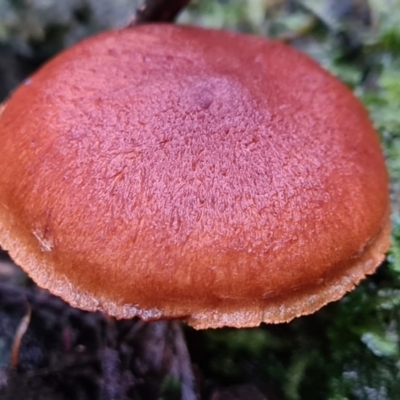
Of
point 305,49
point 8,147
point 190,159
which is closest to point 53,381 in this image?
point 8,147

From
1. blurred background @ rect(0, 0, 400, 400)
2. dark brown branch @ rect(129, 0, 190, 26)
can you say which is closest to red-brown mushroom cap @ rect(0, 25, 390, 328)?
blurred background @ rect(0, 0, 400, 400)

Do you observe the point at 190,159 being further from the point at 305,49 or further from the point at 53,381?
the point at 305,49

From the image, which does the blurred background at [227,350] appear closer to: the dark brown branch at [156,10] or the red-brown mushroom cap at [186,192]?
the red-brown mushroom cap at [186,192]

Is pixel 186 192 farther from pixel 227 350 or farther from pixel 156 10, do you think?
pixel 156 10

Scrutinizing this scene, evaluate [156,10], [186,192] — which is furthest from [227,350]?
[156,10]

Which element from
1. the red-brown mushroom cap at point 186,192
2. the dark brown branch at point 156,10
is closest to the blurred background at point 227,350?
the red-brown mushroom cap at point 186,192

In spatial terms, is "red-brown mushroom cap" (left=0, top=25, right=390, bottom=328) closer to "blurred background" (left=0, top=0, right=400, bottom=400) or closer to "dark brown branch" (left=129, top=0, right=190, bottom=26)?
"blurred background" (left=0, top=0, right=400, bottom=400)
